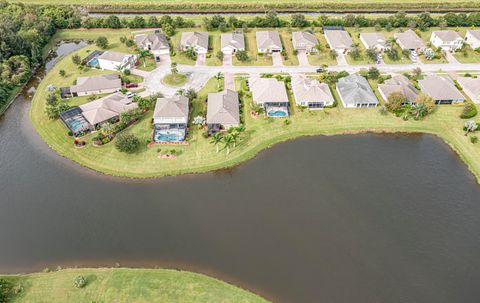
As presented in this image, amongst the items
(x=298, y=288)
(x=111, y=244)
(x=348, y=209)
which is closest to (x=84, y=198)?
(x=111, y=244)

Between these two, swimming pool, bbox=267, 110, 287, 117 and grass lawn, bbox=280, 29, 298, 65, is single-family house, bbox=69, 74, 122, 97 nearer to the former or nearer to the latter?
swimming pool, bbox=267, 110, 287, 117

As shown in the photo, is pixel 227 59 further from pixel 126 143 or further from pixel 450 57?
pixel 450 57

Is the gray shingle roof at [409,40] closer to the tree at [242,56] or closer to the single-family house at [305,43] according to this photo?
the single-family house at [305,43]

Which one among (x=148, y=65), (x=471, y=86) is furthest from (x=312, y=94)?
(x=148, y=65)

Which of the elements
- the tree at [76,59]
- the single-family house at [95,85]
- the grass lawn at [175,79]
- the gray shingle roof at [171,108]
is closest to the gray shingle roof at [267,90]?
the gray shingle roof at [171,108]

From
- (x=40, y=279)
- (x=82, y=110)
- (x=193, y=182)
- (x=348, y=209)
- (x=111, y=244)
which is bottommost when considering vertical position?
(x=40, y=279)

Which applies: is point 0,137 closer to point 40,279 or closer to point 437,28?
point 40,279
